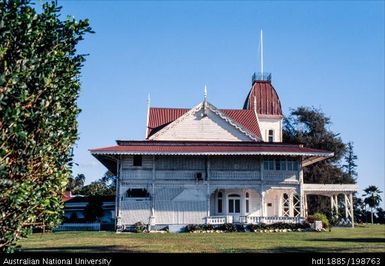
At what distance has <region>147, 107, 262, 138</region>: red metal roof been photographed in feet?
155

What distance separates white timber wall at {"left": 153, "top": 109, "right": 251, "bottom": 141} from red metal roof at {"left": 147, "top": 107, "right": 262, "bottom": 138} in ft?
9.91

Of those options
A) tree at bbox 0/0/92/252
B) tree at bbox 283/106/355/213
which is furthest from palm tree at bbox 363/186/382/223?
tree at bbox 0/0/92/252

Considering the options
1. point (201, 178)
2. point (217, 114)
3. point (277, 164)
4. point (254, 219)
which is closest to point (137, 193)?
point (201, 178)

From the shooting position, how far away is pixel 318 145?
67312mm

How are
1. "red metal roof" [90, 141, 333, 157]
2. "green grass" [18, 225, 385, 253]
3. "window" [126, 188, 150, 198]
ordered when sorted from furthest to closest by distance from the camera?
"window" [126, 188, 150, 198], "red metal roof" [90, 141, 333, 157], "green grass" [18, 225, 385, 253]

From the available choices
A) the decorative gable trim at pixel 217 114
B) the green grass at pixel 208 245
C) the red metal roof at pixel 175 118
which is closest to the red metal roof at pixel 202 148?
the decorative gable trim at pixel 217 114

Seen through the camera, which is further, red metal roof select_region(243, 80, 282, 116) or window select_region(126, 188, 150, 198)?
red metal roof select_region(243, 80, 282, 116)

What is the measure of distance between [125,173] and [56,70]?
97.5 ft

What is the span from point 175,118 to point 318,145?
27860 mm

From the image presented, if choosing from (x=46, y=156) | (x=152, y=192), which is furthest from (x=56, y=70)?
(x=152, y=192)

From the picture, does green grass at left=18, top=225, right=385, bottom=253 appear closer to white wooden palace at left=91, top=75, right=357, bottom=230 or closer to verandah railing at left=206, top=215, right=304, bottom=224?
verandah railing at left=206, top=215, right=304, bottom=224

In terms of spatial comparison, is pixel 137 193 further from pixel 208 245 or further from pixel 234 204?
pixel 208 245

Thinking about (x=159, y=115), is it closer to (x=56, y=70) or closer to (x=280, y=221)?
(x=280, y=221)

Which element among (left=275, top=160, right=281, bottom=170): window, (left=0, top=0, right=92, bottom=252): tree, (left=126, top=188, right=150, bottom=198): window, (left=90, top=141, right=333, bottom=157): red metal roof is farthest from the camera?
(left=275, top=160, right=281, bottom=170): window
